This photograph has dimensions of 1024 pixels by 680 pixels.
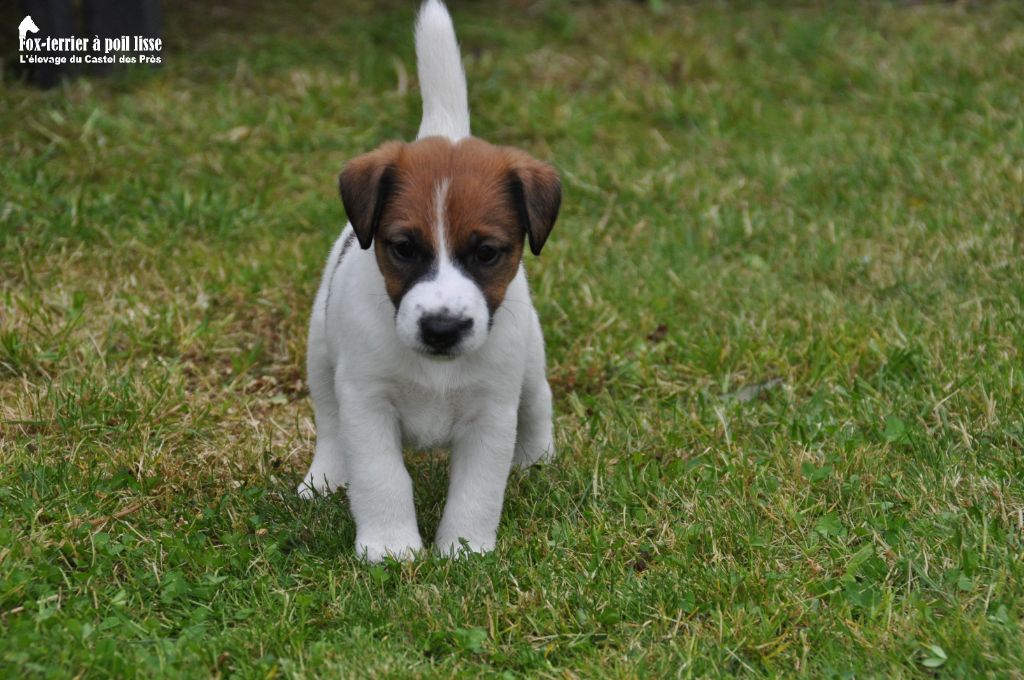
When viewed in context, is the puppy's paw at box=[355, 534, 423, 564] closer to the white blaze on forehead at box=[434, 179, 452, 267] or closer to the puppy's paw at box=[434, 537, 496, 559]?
the puppy's paw at box=[434, 537, 496, 559]

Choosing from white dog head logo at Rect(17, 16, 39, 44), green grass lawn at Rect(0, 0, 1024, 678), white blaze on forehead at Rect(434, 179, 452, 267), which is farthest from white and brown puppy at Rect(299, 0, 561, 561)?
white dog head logo at Rect(17, 16, 39, 44)

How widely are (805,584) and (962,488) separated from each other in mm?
810

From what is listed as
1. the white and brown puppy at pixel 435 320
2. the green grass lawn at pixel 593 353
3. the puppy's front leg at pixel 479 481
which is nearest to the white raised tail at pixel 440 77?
the white and brown puppy at pixel 435 320

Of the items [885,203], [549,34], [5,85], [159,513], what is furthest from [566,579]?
[549,34]

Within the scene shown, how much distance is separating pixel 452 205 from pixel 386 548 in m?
1.13

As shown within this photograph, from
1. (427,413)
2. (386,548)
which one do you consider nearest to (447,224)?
(427,413)

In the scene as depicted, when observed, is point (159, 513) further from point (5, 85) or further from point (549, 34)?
point (549, 34)

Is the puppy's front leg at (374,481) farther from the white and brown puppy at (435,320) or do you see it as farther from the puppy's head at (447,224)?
the puppy's head at (447,224)

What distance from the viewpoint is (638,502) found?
181 inches

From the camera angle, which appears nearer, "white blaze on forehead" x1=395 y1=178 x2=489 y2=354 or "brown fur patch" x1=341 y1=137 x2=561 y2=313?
"white blaze on forehead" x1=395 y1=178 x2=489 y2=354

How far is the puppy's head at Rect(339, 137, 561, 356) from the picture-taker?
3998mm

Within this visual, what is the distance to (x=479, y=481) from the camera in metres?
4.38

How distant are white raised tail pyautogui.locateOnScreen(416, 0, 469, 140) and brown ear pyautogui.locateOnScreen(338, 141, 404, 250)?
0.48 meters

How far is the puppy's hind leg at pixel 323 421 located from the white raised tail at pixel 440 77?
0.88 metres
